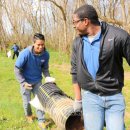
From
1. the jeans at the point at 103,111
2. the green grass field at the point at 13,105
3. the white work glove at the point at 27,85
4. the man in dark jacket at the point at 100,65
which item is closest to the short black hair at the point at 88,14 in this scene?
the man in dark jacket at the point at 100,65

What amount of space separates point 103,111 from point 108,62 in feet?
1.77

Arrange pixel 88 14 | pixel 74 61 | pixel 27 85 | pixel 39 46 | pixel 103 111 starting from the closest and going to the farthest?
pixel 88 14 → pixel 103 111 → pixel 74 61 → pixel 39 46 → pixel 27 85

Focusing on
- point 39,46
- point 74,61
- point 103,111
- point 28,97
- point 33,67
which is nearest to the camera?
point 103,111

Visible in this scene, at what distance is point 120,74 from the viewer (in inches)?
153

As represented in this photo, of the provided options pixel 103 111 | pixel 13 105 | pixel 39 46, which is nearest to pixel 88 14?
pixel 103 111

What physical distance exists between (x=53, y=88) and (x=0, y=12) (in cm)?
4190

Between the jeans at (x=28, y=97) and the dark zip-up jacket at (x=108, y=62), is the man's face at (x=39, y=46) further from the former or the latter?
the dark zip-up jacket at (x=108, y=62)

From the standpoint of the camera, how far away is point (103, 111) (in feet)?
13.0

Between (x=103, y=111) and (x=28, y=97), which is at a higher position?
(x=103, y=111)

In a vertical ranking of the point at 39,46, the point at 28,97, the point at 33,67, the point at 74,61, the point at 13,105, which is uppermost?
the point at 74,61

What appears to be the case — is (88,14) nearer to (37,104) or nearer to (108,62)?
(108,62)

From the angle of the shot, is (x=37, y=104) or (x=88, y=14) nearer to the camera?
(x=88, y=14)

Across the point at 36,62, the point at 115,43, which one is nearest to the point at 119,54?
the point at 115,43

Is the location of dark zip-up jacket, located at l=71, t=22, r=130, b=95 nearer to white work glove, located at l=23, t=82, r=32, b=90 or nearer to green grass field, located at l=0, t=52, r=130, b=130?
white work glove, located at l=23, t=82, r=32, b=90
